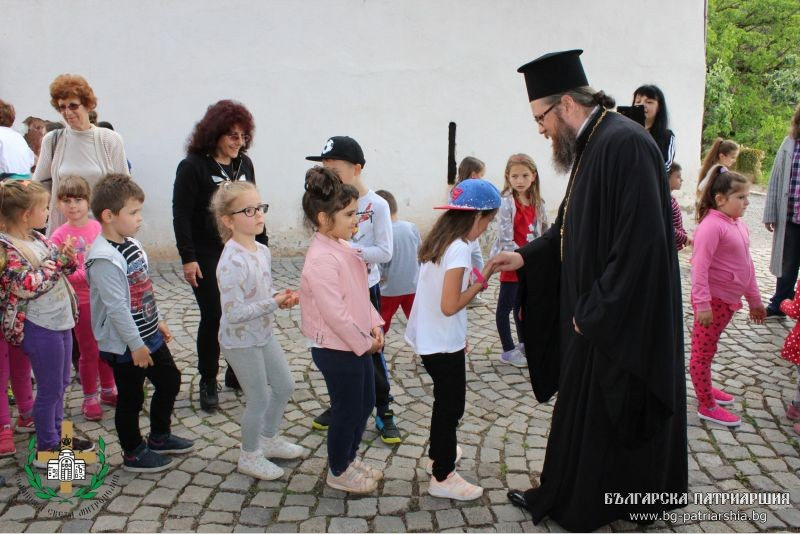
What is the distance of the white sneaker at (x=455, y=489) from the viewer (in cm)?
333

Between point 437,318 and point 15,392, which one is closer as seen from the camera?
point 437,318

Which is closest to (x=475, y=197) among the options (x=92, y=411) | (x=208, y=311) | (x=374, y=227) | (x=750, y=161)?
(x=374, y=227)

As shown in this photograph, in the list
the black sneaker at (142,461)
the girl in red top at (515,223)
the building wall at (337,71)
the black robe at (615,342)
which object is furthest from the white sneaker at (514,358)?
the building wall at (337,71)

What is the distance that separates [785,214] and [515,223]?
311 centimetres

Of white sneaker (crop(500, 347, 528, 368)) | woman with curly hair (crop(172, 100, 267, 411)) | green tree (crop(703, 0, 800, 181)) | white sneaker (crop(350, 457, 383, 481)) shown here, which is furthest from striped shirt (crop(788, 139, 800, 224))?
green tree (crop(703, 0, 800, 181))

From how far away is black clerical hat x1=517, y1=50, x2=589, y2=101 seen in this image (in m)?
3.03

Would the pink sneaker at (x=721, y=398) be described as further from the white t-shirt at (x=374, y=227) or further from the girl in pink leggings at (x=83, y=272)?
the girl in pink leggings at (x=83, y=272)

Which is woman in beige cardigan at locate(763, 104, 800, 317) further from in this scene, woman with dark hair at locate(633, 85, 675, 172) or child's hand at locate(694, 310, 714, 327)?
child's hand at locate(694, 310, 714, 327)

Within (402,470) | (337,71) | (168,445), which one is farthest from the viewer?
(337,71)

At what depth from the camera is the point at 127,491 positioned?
3391 mm

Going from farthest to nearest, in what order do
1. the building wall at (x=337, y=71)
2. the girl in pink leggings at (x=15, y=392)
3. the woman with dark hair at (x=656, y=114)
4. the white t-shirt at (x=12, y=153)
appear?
the building wall at (x=337, y=71), the woman with dark hair at (x=656, y=114), the white t-shirt at (x=12, y=153), the girl in pink leggings at (x=15, y=392)

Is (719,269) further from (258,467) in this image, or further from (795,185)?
(258,467)

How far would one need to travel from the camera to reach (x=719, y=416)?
4215 mm

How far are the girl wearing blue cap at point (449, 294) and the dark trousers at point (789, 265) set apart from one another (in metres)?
4.66
